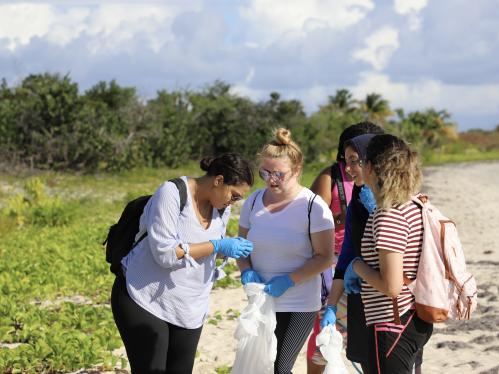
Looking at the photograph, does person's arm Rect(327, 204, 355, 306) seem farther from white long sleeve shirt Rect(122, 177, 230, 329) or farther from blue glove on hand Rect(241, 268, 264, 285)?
white long sleeve shirt Rect(122, 177, 230, 329)

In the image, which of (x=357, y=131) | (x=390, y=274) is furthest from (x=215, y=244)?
(x=357, y=131)

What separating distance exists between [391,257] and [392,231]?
0.33ft

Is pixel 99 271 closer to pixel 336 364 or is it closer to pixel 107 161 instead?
pixel 336 364

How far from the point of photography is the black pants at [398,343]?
10.3 feet

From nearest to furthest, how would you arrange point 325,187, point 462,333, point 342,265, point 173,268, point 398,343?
point 398,343 < point 173,268 < point 342,265 < point 325,187 < point 462,333

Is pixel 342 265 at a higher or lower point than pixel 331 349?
higher

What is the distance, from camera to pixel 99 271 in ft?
30.4

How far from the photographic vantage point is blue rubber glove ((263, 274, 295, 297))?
3.76 metres

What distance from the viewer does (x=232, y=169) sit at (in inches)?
136

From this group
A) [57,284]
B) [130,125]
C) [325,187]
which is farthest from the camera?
[130,125]

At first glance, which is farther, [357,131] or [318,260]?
[357,131]

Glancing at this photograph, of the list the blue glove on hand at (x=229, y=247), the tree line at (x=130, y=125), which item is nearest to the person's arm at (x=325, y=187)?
the blue glove on hand at (x=229, y=247)

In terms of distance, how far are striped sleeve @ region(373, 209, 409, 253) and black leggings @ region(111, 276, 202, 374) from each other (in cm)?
111

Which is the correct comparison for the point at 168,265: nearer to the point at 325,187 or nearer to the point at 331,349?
the point at 331,349
